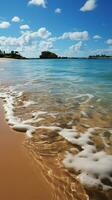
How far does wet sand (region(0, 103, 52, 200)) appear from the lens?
2.62 m

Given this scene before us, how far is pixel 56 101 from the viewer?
7.85 meters

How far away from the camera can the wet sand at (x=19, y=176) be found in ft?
8.58

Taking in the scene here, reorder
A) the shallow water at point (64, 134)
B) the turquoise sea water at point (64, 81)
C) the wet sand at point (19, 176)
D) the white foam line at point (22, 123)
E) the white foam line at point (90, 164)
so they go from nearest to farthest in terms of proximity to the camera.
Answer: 1. the wet sand at point (19, 176)
2. the shallow water at point (64, 134)
3. the white foam line at point (90, 164)
4. the white foam line at point (22, 123)
5. the turquoise sea water at point (64, 81)

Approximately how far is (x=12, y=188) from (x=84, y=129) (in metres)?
2.57

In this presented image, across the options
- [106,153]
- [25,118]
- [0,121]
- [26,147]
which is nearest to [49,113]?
[25,118]

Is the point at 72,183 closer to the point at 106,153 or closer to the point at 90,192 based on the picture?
the point at 90,192

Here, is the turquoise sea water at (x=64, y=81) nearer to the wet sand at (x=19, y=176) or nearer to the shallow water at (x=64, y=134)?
the shallow water at (x=64, y=134)

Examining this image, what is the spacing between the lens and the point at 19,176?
9.77 feet

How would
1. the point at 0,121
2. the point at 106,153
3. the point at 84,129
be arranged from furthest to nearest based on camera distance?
the point at 0,121
the point at 84,129
the point at 106,153

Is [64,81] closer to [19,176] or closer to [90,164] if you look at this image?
[90,164]

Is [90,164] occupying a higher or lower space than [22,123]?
lower

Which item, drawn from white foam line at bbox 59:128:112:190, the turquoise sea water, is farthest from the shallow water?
the turquoise sea water

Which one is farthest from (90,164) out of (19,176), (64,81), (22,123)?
(64,81)

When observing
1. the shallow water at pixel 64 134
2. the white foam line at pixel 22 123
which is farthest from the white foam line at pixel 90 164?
A: the white foam line at pixel 22 123
